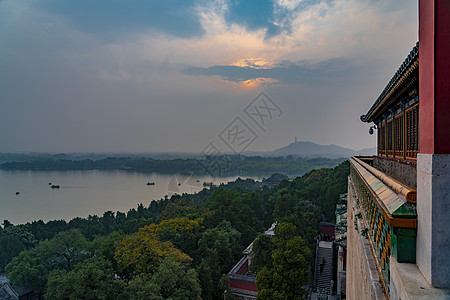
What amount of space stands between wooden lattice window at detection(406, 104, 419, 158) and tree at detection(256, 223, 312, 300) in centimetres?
500

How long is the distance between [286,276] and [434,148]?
7374 mm

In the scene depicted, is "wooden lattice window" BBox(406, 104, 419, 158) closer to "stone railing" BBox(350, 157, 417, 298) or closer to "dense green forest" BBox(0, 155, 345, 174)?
"stone railing" BBox(350, 157, 417, 298)

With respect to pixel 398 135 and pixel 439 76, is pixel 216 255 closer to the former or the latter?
pixel 398 135

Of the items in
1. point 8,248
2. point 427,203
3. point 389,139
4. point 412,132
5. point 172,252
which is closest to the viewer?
point 427,203

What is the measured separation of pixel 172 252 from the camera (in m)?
9.79

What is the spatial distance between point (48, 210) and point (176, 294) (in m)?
25.8

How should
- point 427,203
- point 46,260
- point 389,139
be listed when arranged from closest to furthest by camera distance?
point 427,203
point 389,139
point 46,260

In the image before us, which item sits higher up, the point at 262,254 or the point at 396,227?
the point at 396,227

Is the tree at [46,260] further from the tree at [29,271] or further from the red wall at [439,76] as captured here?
the red wall at [439,76]

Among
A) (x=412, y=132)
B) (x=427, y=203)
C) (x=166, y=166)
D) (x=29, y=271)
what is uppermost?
(x=412, y=132)

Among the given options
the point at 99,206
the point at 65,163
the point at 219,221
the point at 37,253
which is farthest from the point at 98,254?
the point at 65,163

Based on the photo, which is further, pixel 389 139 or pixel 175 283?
pixel 175 283

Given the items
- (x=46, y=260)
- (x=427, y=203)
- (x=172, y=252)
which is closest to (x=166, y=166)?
(x=46, y=260)

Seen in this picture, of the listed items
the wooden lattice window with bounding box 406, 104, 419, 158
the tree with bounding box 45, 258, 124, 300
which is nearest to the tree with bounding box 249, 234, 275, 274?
the tree with bounding box 45, 258, 124, 300
